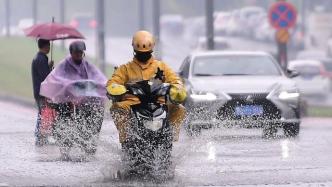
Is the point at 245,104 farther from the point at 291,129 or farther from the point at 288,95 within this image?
the point at 291,129

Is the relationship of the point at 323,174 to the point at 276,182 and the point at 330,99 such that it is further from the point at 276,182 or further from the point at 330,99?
the point at 330,99

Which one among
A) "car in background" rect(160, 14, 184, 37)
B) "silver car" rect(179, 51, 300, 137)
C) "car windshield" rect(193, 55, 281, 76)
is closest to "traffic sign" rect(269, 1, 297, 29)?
"car windshield" rect(193, 55, 281, 76)

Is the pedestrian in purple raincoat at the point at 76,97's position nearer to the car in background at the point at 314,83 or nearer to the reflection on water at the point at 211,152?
the reflection on water at the point at 211,152

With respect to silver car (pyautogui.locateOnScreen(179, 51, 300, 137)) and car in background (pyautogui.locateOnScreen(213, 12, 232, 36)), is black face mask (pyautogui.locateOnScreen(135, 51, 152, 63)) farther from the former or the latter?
car in background (pyautogui.locateOnScreen(213, 12, 232, 36))

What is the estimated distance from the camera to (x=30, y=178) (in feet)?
41.7

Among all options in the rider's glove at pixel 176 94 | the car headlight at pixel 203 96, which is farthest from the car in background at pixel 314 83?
the rider's glove at pixel 176 94

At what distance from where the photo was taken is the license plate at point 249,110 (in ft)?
61.4

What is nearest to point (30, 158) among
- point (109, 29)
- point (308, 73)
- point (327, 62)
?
point (308, 73)

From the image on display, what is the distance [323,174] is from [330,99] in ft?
88.5

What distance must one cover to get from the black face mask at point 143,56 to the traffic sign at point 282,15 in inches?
677

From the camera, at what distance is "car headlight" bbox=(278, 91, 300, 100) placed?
62.5 feet

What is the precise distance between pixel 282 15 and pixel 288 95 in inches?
407

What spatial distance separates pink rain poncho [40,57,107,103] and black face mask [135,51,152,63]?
3.34 metres

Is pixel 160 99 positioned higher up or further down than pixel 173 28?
higher up
